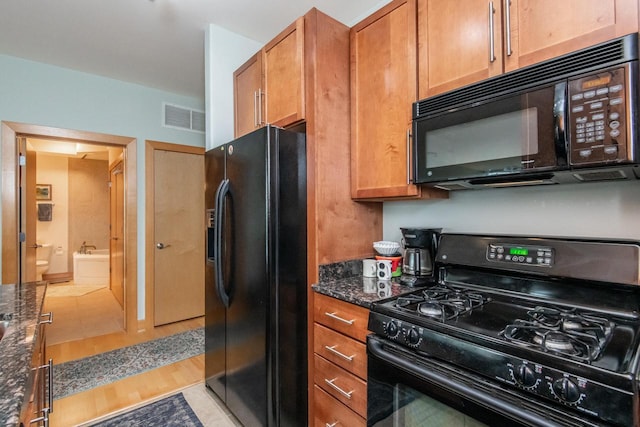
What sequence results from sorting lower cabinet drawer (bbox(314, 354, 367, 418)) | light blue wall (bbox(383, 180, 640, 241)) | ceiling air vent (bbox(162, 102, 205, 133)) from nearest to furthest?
1. light blue wall (bbox(383, 180, 640, 241))
2. lower cabinet drawer (bbox(314, 354, 367, 418))
3. ceiling air vent (bbox(162, 102, 205, 133))

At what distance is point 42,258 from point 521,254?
23.4 feet

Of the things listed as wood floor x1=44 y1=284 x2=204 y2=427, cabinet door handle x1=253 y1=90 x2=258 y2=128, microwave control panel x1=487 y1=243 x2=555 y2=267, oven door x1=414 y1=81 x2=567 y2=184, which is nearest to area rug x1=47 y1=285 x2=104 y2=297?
wood floor x1=44 y1=284 x2=204 y2=427

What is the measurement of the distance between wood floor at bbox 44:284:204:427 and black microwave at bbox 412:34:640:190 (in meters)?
2.25

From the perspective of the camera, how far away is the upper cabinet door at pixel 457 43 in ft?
4.00

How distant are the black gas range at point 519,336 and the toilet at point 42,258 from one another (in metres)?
6.46

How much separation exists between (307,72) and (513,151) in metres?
1.08

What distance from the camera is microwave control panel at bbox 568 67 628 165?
0.92 meters

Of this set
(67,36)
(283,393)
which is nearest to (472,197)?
(283,393)

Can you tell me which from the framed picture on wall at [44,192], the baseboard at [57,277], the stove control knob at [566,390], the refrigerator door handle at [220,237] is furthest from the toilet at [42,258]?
the stove control knob at [566,390]

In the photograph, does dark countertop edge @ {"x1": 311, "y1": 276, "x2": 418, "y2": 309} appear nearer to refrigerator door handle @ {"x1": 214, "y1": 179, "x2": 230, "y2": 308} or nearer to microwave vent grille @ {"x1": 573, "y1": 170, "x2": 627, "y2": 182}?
refrigerator door handle @ {"x1": 214, "y1": 179, "x2": 230, "y2": 308}

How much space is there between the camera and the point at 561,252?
1.18 metres

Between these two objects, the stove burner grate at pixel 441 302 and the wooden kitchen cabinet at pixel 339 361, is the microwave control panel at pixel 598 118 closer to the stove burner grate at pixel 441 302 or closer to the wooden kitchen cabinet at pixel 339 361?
the stove burner grate at pixel 441 302

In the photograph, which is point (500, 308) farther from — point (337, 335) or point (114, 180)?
point (114, 180)

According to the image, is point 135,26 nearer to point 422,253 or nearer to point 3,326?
point 3,326
